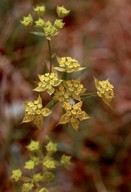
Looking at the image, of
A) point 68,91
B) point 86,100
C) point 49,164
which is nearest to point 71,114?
point 68,91

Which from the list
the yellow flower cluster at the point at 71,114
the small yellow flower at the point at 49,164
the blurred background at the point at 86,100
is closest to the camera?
the yellow flower cluster at the point at 71,114

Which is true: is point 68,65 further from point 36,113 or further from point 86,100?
point 86,100

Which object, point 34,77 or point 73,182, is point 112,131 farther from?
point 34,77

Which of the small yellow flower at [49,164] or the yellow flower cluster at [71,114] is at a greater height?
the yellow flower cluster at [71,114]

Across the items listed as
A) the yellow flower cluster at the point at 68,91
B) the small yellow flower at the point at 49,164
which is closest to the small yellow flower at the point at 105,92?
the yellow flower cluster at the point at 68,91

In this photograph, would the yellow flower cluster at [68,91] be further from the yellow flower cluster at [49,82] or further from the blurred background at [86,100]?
the blurred background at [86,100]

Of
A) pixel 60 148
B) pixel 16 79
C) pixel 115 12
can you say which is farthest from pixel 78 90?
pixel 115 12

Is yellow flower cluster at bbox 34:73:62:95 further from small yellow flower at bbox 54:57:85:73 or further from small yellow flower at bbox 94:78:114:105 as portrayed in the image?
small yellow flower at bbox 94:78:114:105
